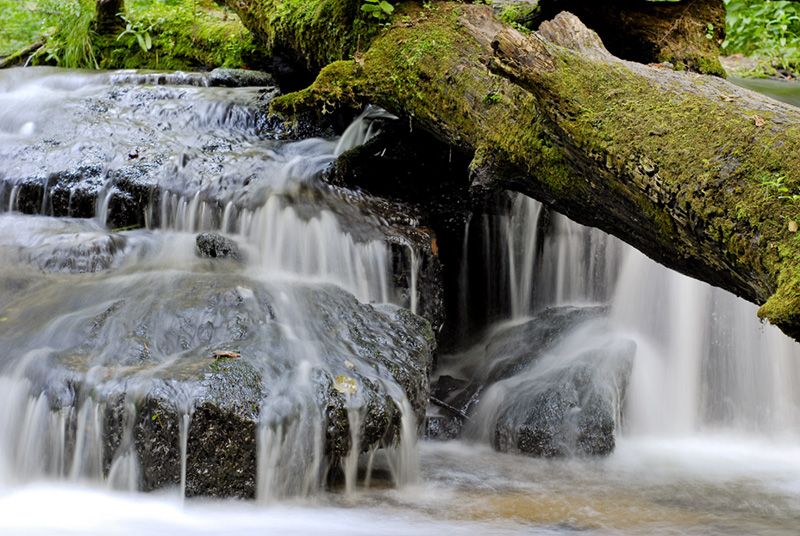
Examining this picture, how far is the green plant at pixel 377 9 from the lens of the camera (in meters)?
5.75

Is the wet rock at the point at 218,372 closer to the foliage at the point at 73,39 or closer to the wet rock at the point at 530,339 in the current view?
the wet rock at the point at 530,339

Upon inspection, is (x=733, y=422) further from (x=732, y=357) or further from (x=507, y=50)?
(x=507, y=50)

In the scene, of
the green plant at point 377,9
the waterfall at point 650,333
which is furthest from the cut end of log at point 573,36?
the waterfall at point 650,333

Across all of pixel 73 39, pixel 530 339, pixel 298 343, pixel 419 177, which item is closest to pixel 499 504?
pixel 298 343

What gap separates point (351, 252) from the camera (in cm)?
614

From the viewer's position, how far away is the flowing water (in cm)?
403

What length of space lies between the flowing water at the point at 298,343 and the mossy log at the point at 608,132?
1157mm

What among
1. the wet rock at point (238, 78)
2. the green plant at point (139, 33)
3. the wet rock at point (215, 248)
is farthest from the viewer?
the green plant at point (139, 33)

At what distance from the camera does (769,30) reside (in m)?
10.9

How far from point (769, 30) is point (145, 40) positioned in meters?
7.69

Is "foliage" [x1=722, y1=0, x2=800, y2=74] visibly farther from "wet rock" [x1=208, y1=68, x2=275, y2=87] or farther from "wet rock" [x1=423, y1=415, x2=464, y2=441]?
"wet rock" [x1=423, y1=415, x2=464, y2=441]

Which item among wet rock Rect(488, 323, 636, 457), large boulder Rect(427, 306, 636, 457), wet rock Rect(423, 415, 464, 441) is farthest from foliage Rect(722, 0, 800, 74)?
wet rock Rect(423, 415, 464, 441)

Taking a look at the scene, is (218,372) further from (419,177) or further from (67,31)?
(67,31)

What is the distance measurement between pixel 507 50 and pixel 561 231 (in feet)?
11.2
